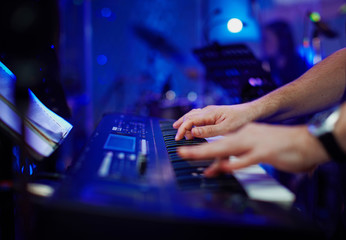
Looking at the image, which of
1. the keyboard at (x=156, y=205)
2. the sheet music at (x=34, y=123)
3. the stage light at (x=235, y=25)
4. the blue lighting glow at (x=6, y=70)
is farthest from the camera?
the stage light at (x=235, y=25)

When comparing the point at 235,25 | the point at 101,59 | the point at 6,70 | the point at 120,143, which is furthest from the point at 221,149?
the point at 101,59

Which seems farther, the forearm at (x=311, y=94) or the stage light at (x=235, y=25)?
the stage light at (x=235, y=25)

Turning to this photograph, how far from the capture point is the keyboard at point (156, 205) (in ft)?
1.50

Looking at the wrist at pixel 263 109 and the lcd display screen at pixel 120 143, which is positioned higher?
the wrist at pixel 263 109

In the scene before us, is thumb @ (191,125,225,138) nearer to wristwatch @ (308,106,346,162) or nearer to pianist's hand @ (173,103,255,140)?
pianist's hand @ (173,103,255,140)

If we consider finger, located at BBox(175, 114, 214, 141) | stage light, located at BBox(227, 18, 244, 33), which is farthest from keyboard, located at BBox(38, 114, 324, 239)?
stage light, located at BBox(227, 18, 244, 33)

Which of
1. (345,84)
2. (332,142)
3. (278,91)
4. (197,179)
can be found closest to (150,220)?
Answer: (197,179)

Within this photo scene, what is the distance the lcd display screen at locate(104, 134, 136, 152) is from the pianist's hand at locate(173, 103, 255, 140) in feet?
0.74

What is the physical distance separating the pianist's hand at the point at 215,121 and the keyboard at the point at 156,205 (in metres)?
0.38

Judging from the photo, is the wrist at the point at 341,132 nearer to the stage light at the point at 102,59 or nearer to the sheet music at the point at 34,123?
the sheet music at the point at 34,123

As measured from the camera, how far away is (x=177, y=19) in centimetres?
571

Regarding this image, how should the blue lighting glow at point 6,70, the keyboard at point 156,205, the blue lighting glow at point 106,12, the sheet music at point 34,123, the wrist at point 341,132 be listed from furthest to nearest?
the blue lighting glow at point 106,12
the blue lighting glow at point 6,70
the sheet music at point 34,123
the wrist at point 341,132
the keyboard at point 156,205

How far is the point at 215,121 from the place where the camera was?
118cm

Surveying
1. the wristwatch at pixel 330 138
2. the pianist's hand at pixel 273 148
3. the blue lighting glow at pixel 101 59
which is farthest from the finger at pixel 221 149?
the blue lighting glow at pixel 101 59
